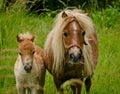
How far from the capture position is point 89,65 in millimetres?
5695

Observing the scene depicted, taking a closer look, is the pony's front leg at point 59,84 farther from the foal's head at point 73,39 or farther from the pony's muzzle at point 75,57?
the pony's muzzle at point 75,57

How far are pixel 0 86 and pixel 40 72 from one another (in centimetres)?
73

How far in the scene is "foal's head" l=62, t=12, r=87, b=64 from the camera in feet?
16.5

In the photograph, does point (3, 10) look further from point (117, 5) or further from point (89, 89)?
point (117, 5)

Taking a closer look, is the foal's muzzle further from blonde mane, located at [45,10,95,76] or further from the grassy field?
the grassy field

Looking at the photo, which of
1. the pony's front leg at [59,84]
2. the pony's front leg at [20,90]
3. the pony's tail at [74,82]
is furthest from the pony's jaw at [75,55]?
the pony's front leg at [20,90]

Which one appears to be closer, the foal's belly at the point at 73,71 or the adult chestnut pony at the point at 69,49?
the adult chestnut pony at the point at 69,49

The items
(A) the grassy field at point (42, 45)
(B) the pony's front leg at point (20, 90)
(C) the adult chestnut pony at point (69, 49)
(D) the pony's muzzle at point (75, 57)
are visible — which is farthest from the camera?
(A) the grassy field at point (42, 45)

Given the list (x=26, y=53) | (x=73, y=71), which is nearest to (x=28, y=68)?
(x=26, y=53)

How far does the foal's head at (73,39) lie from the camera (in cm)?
503

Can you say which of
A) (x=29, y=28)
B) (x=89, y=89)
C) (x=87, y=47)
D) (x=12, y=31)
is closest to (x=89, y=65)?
(x=87, y=47)

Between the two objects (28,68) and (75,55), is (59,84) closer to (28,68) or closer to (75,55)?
(28,68)

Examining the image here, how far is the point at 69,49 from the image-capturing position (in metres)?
5.14

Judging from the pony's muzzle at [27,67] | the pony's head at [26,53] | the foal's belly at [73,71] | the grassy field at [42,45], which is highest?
the pony's head at [26,53]
